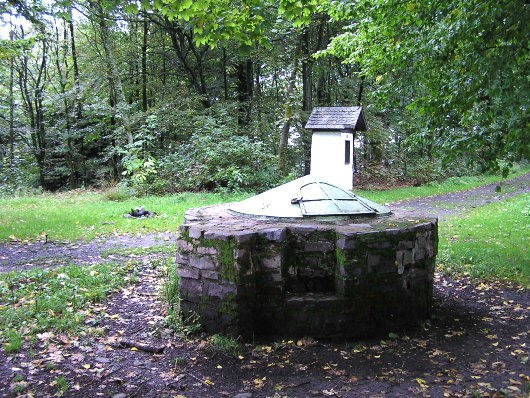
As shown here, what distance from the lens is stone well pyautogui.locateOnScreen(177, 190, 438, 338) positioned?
417 cm

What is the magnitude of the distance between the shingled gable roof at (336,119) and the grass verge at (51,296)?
1101 centimetres

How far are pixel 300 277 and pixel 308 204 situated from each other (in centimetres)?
94

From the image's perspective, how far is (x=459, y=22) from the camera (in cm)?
531

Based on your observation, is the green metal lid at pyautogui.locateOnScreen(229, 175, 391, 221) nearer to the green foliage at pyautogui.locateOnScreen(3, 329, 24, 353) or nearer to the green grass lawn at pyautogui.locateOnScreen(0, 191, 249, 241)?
the green foliage at pyautogui.locateOnScreen(3, 329, 24, 353)

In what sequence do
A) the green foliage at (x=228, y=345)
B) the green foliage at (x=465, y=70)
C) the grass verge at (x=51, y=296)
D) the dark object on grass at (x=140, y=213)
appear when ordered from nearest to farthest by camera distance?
the green foliage at (x=228, y=345) < the grass verge at (x=51, y=296) < the green foliage at (x=465, y=70) < the dark object on grass at (x=140, y=213)

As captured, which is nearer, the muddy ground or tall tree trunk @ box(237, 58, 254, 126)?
the muddy ground

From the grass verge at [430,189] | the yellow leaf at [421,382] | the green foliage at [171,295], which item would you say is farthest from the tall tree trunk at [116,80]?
the yellow leaf at [421,382]

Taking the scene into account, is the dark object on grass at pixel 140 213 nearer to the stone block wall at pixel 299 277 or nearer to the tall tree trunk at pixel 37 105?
the stone block wall at pixel 299 277

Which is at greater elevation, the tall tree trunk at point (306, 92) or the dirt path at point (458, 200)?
the tall tree trunk at point (306, 92)

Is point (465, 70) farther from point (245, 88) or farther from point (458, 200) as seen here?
point (245, 88)

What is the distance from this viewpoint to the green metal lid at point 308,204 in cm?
484

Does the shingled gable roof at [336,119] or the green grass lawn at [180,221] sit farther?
the shingled gable roof at [336,119]

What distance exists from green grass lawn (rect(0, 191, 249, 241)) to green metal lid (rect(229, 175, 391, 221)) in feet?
14.2

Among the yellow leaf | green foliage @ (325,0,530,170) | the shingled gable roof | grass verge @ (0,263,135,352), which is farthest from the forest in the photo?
grass verge @ (0,263,135,352)
